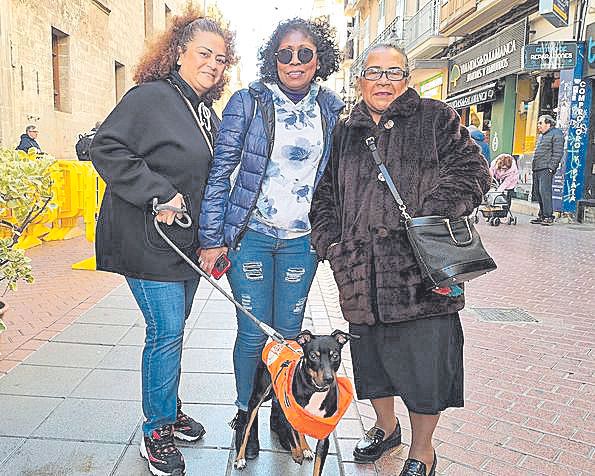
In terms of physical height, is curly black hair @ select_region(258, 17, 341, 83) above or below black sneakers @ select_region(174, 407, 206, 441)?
above

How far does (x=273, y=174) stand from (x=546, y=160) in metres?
11.5

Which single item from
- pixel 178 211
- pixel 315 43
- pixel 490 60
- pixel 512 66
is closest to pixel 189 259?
pixel 178 211

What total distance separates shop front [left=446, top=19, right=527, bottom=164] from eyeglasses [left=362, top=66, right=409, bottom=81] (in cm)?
1437

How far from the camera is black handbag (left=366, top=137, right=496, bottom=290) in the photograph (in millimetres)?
2688

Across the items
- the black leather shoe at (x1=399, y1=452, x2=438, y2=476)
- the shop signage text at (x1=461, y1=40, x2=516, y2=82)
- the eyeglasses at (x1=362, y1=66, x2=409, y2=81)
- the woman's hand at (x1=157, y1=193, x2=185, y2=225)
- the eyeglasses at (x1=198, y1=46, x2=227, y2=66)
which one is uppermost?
the shop signage text at (x1=461, y1=40, x2=516, y2=82)

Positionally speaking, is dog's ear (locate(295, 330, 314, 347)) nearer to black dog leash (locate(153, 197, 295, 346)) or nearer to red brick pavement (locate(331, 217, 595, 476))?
black dog leash (locate(153, 197, 295, 346))

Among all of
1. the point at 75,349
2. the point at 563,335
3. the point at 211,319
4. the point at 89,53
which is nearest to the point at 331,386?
the point at 75,349

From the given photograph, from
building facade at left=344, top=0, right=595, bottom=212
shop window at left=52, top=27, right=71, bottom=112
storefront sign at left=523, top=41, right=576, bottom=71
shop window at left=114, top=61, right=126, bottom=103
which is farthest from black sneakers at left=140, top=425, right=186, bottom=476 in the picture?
shop window at left=114, top=61, right=126, bottom=103

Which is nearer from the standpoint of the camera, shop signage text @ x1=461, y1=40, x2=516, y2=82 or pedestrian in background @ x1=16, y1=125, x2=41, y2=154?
pedestrian in background @ x1=16, y1=125, x2=41, y2=154

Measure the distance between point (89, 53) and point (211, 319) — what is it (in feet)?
47.5

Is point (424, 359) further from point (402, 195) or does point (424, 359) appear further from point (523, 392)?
point (523, 392)

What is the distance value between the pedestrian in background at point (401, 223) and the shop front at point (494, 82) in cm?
1441

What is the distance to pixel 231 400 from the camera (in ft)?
13.1

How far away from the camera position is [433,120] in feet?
9.43
